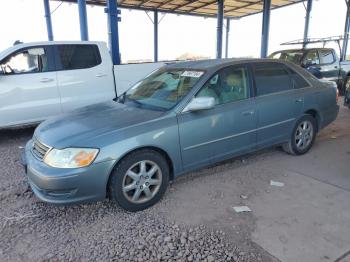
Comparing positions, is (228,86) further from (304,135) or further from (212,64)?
(304,135)

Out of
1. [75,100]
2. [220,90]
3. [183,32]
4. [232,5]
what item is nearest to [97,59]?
[75,100]

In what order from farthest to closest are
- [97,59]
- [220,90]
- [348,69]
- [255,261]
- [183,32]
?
[183,32], [348,69], [97,59], [220,90], [255,261]

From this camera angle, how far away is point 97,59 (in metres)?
6.34

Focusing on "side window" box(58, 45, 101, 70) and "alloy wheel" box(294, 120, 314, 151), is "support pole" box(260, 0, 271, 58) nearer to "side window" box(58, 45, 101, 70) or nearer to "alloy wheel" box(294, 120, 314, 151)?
"side window" box(58, 45, 101, 70)

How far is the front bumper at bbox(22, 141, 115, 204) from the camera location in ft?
9.24

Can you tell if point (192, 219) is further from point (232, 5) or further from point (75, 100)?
point (232, 5)

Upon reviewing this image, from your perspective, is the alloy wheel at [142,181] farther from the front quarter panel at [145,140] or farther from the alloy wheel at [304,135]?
the alloy wheel at [304,135]

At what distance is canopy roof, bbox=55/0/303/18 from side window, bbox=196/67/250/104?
48.0 feet

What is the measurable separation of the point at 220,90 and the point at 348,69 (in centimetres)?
881

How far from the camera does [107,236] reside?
2.86m

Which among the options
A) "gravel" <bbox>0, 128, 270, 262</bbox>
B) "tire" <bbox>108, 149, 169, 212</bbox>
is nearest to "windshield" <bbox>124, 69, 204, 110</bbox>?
"tire" <bbox>108, 149, 169, 212</bbox>

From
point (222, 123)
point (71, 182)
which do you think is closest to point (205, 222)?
point (222, 123)

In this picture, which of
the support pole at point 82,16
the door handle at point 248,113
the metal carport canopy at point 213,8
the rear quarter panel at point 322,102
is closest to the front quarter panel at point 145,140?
the door handle at point 248,113

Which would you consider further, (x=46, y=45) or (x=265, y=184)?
(x=46, y=45)
